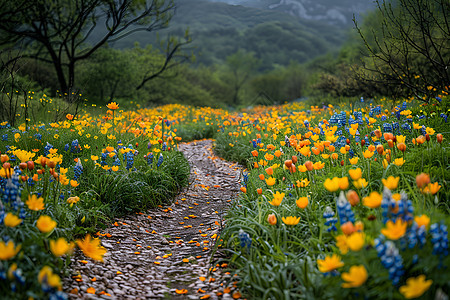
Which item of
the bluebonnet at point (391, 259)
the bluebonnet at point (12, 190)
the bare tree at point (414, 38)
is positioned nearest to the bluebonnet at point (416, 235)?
the bluebonnet at point (391, 259)

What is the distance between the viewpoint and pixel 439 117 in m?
4.48

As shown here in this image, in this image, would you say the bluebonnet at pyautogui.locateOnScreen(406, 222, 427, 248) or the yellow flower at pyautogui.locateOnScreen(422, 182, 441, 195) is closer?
the bluebonnet at pyautogui.locateOnScreen(406, 222, 427, 248)

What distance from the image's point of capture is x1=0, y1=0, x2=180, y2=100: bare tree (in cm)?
1180

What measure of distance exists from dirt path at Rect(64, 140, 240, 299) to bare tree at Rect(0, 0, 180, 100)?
900 centimetres

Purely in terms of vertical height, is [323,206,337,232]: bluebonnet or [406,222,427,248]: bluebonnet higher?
[406,222,427,248]: bluebonnet

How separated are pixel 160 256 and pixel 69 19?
13.0m

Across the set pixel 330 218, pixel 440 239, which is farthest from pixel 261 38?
pixel 440 239

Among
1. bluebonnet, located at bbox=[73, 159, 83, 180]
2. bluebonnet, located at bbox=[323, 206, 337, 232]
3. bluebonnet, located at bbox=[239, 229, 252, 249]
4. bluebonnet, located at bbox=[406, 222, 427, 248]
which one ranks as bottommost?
bluebonnet, located at bbox=[239, 229, 252, 249]

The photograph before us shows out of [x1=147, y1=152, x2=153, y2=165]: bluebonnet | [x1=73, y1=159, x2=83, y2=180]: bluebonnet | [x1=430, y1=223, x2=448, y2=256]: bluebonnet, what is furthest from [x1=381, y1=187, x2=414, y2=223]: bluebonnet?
[x1=147, y1=152, x2=153, y2=165]: bluebonnet

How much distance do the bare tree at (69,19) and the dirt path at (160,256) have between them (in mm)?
8997

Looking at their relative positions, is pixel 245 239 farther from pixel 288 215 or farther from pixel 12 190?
pixel 12 190

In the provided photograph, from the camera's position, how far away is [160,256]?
322 centimetres

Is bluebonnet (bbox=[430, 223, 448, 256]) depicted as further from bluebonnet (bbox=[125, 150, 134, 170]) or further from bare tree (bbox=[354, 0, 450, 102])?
bare tree (bbox=[354, 0, 450, 102])

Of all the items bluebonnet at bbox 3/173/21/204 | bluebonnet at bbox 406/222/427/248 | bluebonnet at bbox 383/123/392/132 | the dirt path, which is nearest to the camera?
bluebonnet at bbox 406/222/427/248
